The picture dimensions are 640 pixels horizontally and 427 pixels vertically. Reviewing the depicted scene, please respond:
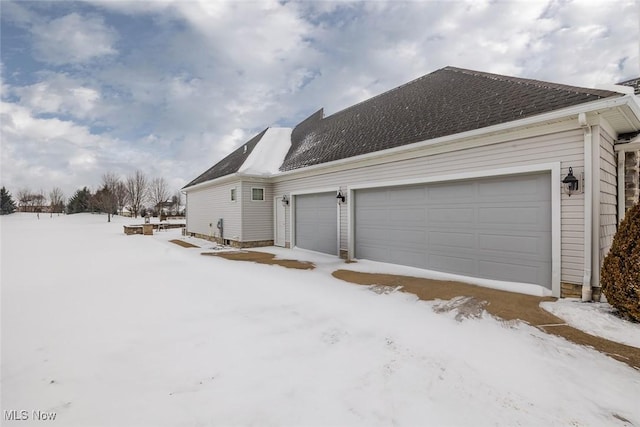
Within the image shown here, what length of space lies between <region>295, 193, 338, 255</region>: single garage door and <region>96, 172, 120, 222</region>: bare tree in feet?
105

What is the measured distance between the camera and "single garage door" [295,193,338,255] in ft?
30.0

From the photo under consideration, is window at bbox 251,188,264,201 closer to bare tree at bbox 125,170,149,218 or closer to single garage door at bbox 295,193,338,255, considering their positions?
single garage door at bbox 295,193,338,255

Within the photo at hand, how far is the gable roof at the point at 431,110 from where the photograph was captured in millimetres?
5141

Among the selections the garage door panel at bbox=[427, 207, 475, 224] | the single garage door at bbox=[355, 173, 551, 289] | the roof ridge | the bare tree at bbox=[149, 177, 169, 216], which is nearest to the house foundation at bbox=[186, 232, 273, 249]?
the single garage door at bbox=[355, 173, 551, 289]

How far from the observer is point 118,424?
6.24 feet

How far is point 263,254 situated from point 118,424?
7.98m

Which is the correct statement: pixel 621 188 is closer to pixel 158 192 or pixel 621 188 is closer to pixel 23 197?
pixel 158 192

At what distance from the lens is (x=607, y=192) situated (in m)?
4.90

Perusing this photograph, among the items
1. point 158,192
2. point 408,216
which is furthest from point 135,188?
point 408,216

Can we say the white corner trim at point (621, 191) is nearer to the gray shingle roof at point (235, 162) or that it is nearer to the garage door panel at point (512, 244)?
the garage door panel at point (512, 244)

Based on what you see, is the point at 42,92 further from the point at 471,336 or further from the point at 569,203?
the point at 569,203

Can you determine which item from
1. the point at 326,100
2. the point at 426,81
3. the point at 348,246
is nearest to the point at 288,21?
the point at 426,81

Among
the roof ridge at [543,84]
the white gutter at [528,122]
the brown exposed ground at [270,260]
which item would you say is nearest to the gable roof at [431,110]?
the roof ridge at [543,84]

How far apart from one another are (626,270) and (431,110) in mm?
5218
